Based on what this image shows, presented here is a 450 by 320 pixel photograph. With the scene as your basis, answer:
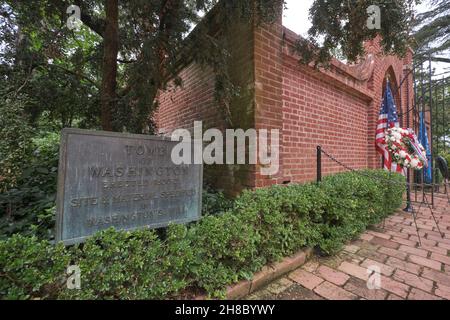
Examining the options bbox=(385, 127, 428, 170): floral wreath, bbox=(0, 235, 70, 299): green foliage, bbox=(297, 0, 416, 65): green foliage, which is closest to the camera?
bbox=(0, 235, 70, 299): green foliage

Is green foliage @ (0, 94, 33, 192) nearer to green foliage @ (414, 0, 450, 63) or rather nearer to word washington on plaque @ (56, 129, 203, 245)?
word washington on plaque @ (56, 129, 203, 245)

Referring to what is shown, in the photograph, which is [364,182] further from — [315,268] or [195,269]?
[195,269]

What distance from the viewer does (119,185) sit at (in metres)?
1.79

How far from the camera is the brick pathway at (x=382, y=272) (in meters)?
2.03

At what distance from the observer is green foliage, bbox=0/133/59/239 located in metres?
1.96

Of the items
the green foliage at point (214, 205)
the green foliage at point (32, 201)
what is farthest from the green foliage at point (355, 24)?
the green foliage at point (32, 201)

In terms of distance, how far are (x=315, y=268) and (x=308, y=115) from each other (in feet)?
8.09

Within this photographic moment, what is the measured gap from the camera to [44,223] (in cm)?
215

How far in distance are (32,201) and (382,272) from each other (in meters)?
4.03

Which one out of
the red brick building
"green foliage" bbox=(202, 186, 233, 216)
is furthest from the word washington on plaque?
the red brick building

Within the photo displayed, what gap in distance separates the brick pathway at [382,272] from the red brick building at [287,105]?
114 cm

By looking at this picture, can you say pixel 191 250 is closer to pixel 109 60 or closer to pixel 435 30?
pixel 109 60

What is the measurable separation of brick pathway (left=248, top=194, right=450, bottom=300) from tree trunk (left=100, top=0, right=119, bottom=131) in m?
2.79
